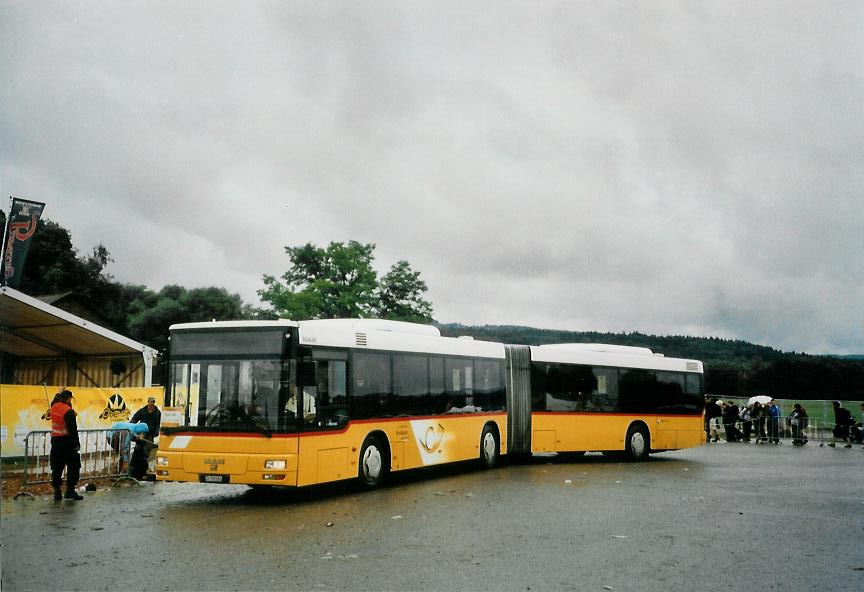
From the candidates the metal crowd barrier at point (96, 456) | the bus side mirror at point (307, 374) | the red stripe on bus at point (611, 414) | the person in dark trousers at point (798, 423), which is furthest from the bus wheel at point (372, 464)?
the person in dark trousers at point (798, 423)

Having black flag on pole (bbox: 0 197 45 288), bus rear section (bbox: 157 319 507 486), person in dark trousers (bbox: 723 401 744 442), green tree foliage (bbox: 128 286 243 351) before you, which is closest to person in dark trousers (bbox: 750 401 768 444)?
person in dark trousers (bbox: 723 401 744 442)

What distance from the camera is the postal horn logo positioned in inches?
889

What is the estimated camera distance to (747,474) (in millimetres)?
19297

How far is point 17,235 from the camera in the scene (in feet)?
70.4

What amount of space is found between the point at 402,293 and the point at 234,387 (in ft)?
142

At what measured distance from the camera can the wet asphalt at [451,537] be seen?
26.1ft

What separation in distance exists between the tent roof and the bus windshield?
939 cm

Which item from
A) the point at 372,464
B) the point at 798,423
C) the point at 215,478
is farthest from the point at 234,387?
the point at 798,423

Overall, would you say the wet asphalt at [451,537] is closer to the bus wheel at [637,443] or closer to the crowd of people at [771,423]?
the bus wheel at [637,443]

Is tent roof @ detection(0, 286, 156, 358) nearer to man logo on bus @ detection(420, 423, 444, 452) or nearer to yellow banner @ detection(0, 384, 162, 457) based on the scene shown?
yellow banner @ detection(0, 384, 162, 457)

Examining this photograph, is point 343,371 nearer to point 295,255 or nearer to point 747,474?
point 747,474

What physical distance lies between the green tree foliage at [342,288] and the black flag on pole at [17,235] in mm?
29708

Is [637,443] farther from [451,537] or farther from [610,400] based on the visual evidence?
[451,537]

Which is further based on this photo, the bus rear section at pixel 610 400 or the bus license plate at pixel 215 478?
the bus rear section at pixel 610 400
